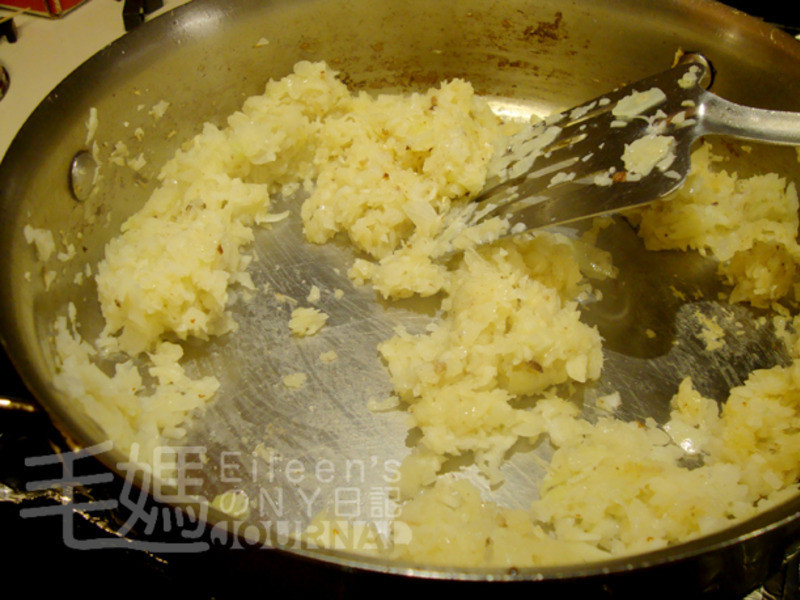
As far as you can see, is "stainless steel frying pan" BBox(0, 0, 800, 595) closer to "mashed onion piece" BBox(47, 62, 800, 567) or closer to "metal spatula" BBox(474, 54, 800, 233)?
"mashed onion piece" BBox(47, 62, 800, 567)

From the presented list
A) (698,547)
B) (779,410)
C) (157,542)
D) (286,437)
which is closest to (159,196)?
(286,437)

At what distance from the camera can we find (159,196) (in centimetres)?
242

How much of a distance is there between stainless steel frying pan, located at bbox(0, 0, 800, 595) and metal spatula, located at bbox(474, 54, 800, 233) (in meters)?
0.45

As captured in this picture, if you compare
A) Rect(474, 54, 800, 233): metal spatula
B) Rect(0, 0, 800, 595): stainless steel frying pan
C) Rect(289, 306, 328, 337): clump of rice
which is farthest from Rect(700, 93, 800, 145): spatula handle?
Rect(289, 306, 328, 337): clump of rice

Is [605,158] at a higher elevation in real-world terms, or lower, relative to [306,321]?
higher

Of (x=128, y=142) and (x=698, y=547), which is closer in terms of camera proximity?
(x=698, y=547)

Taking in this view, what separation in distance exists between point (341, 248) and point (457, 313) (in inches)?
24.9

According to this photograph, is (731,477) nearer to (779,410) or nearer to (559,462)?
(779,410)

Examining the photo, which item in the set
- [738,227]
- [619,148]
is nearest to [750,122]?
[619,148]

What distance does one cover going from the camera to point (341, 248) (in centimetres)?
250

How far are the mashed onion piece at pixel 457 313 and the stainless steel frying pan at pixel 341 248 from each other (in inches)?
3.5

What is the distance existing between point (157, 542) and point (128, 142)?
5.01 ft

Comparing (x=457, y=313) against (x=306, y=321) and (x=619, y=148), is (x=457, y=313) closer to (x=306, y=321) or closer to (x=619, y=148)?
(x=306, y=321)

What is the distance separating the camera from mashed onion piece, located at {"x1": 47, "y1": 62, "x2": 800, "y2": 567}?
1707 mm
